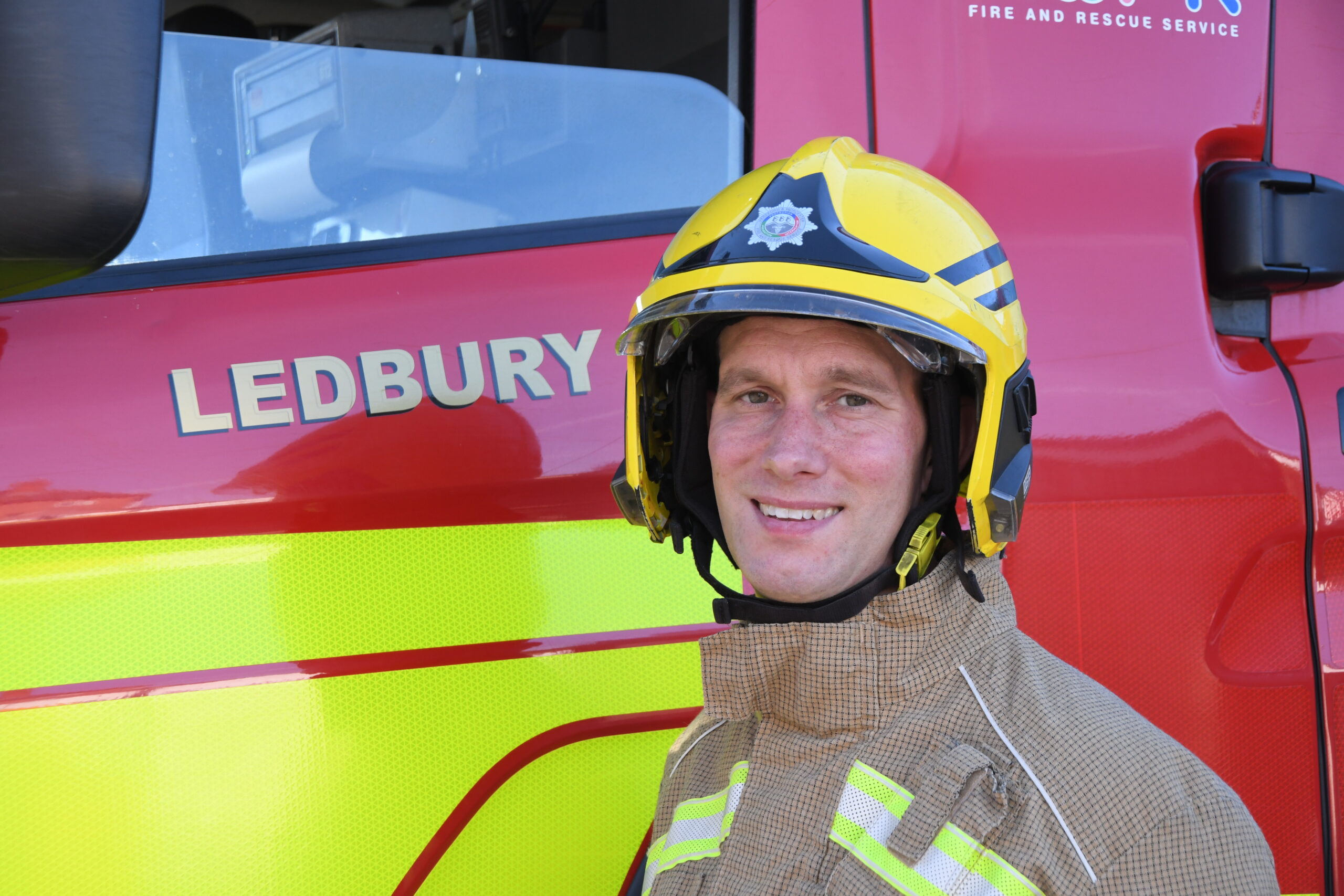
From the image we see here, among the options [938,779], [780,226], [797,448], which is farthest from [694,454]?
[938,779]

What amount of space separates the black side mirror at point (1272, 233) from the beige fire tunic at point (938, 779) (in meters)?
0.77

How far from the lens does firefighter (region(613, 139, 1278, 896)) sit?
1144 mm

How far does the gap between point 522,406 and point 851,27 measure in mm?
752

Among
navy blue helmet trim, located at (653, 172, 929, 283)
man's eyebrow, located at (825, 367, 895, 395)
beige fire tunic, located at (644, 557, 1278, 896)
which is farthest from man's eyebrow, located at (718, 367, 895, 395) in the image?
beige fire tunic, located at (644, 557, 1278, 896)

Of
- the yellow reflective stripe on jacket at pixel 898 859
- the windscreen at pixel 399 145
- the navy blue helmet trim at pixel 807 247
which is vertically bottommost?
the yellow reflective stripe on jacket at pixel 898 859

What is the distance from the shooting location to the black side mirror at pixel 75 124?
1.00 metres

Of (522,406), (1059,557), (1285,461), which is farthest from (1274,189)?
(522,406)

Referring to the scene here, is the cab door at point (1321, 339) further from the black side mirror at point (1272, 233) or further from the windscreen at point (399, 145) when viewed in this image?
the windscreen at point (399, 145)

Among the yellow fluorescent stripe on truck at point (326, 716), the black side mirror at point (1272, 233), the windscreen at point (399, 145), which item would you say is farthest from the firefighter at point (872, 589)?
the black side mirror at point (1272, 233)

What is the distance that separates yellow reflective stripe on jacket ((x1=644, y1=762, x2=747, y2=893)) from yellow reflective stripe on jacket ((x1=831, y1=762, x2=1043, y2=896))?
16 centimetres

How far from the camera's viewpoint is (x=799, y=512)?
1458 mm

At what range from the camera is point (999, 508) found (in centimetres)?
138

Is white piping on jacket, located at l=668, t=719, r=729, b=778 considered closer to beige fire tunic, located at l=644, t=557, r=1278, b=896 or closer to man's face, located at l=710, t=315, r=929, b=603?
beige fire tunic, located at l=644, t=557, r=1278, b=896

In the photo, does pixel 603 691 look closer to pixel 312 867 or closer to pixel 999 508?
pixel 312 867
